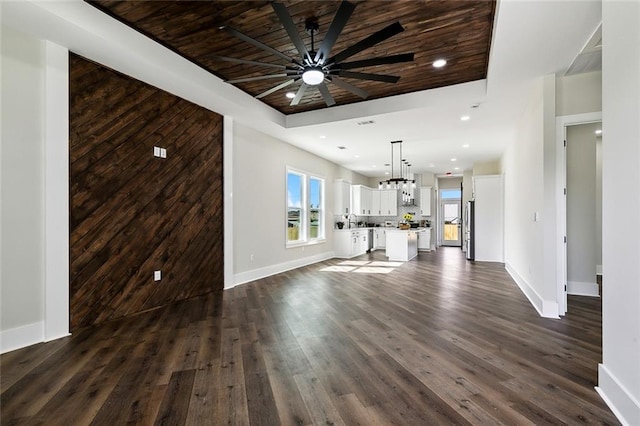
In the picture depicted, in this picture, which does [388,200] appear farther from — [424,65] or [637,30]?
[637,30]

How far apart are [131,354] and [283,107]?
14.6 ft

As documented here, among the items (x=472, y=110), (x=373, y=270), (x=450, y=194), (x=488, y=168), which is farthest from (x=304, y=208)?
(x=450, y=194)

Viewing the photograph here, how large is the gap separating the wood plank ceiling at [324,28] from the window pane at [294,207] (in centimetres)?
339

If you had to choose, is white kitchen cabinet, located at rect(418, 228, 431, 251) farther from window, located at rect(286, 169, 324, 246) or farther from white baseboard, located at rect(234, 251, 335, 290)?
window, located at rect(286, 169, 324, 246)

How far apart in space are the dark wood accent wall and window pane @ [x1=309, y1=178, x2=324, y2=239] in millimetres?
3414

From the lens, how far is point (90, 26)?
9.82 ft

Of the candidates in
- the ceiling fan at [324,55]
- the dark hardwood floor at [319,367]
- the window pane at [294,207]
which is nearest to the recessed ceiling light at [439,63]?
the ceiling fan at [324,55]

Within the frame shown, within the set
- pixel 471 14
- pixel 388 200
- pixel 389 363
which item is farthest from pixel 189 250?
pixel 388 200

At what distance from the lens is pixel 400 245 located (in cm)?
883

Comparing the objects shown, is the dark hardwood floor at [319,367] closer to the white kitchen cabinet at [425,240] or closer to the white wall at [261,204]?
the white wall at [261,204]

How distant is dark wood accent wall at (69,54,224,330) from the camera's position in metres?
3.42

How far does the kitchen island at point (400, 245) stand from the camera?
28.7 feet

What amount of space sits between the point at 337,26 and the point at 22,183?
10.5 ft

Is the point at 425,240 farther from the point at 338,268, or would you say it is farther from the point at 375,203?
the point at 338,268
